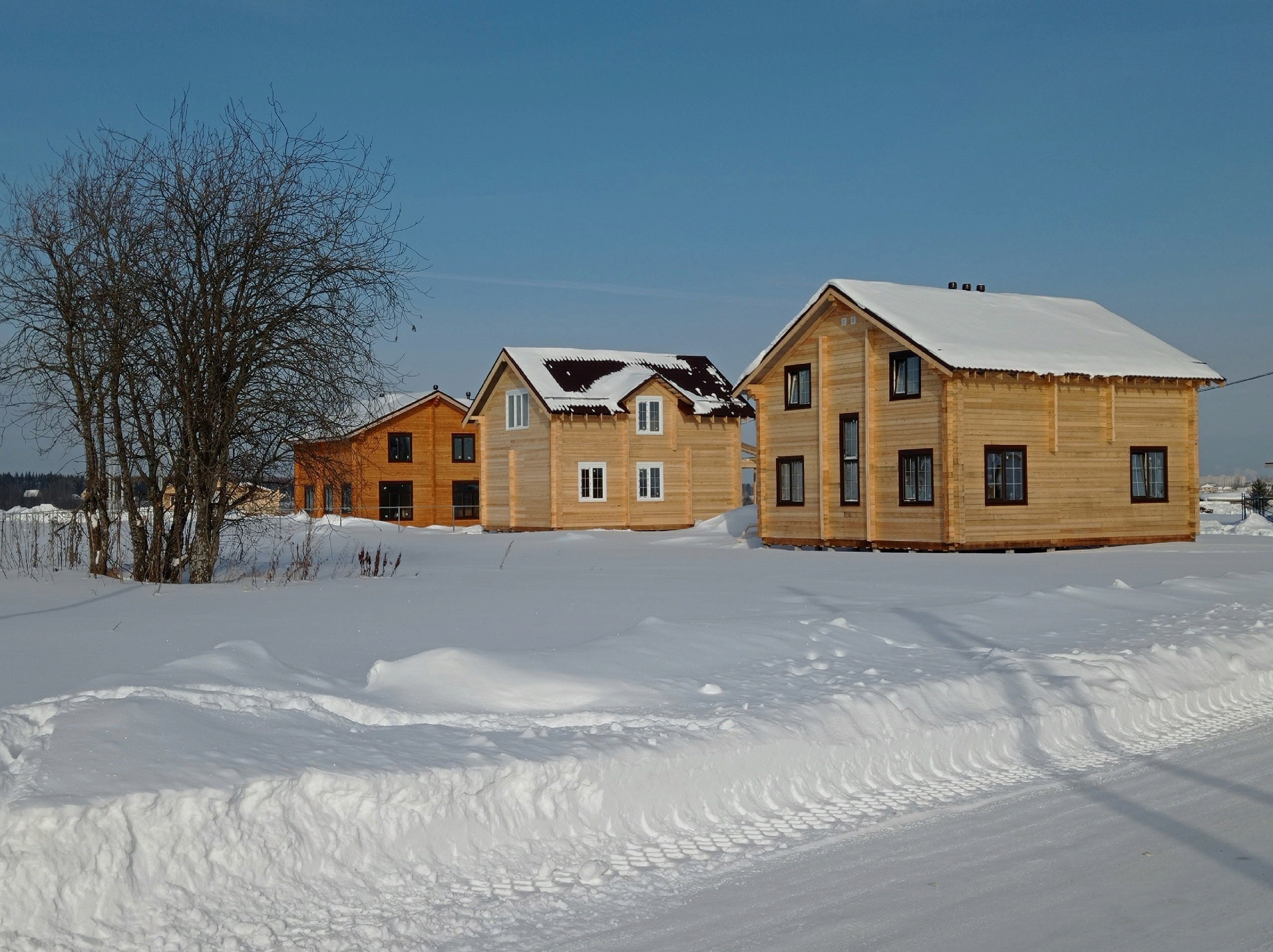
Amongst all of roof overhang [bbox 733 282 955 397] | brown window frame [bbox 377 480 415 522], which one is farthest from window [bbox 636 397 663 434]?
brown window frame [bbox 377 480 415 522]

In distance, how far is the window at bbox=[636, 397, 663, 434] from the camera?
147 ft

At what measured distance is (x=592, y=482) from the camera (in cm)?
4350

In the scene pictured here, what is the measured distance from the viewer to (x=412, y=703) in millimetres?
8406

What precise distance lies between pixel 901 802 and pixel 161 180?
1573 cm

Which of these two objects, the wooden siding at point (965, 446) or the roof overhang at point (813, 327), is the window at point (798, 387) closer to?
the wooden siding at point (965, 446)

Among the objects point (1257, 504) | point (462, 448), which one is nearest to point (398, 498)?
point (462, 448)

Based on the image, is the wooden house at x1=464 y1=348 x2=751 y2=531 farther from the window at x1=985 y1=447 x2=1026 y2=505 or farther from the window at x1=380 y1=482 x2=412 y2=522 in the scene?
the window at x1=985 y1=447 x2=1026 y2=505

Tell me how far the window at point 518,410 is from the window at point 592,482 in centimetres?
284

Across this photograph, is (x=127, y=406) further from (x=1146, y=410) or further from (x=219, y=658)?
(x=1146, y=410)

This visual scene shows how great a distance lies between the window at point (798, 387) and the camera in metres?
32.8

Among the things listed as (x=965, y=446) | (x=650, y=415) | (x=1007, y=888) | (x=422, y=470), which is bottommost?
(x=1007, y=888)

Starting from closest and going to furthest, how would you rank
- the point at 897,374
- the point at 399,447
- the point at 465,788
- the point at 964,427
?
the point at 465,788 < the point at 964,427 < the point at 897,374 < the point at 399,447

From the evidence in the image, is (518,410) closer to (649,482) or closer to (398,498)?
(649,482)

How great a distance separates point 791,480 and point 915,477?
4.55 meters
